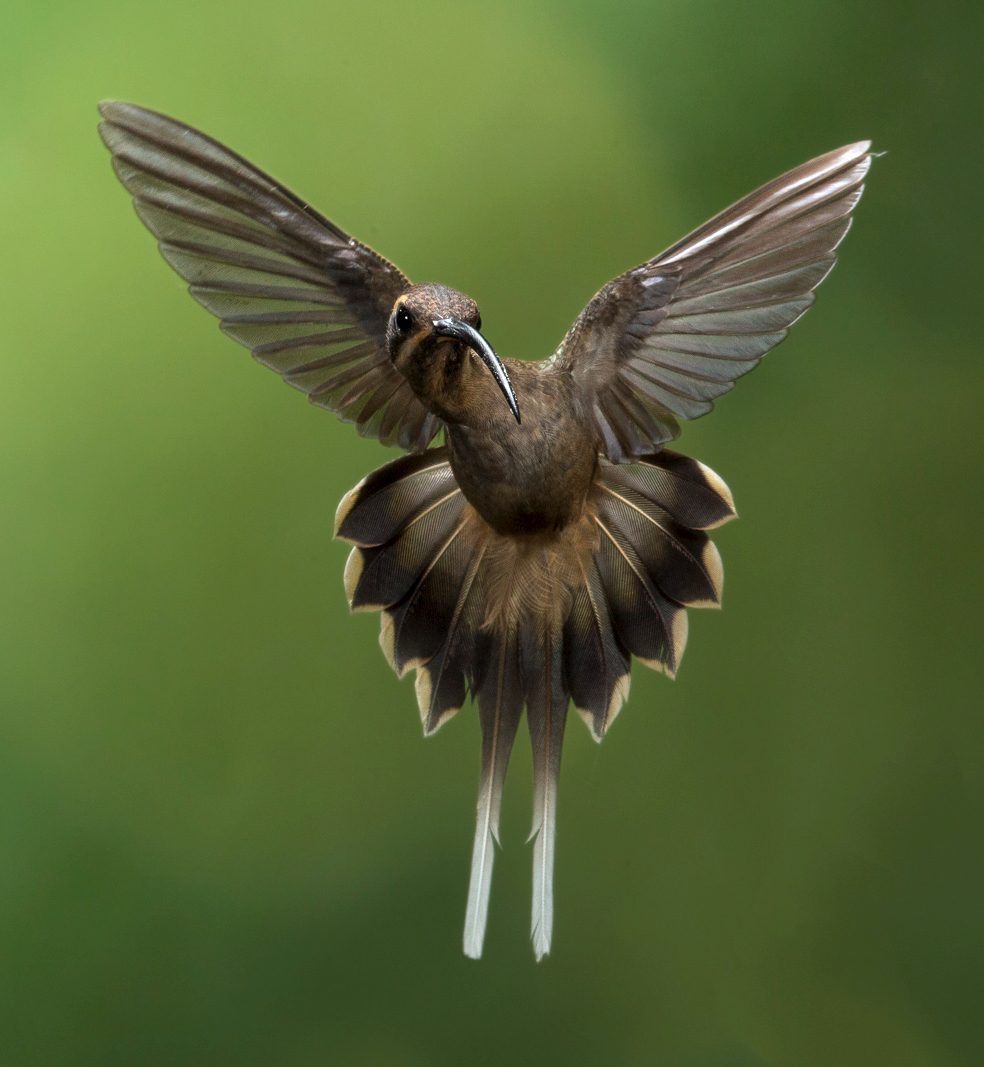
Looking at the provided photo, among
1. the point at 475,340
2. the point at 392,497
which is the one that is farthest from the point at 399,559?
the point at 475,340

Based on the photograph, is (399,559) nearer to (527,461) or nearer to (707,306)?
(527,461)

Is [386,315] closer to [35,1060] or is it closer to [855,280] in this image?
[855,280]

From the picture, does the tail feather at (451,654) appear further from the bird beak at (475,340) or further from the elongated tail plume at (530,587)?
the bird beak at (475,340)

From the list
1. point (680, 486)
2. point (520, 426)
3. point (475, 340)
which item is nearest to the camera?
point (475, 340)

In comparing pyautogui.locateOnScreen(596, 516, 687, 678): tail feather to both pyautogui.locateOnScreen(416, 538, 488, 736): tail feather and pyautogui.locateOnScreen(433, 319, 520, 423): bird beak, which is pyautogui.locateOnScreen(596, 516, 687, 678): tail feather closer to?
pyautogui.locateOnScreen(416, 538, 488, 736): tail feather

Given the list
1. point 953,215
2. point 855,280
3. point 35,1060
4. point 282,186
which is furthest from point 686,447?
point 35,1060

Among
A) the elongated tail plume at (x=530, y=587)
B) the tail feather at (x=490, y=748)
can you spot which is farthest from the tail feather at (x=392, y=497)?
the tail feather at (x=490, y=748)
